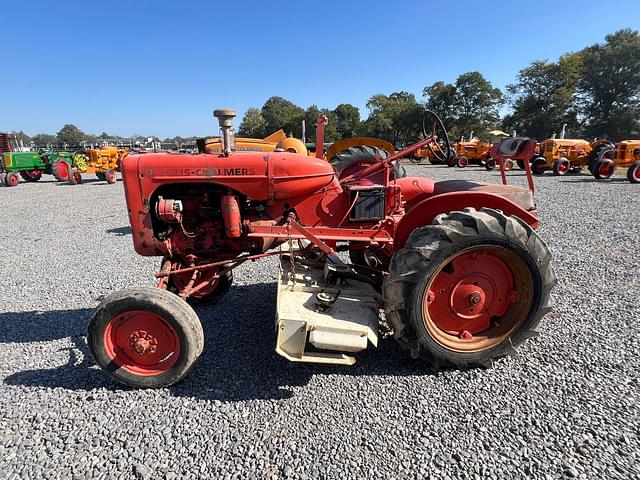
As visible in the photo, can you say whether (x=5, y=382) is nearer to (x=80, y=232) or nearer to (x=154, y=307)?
(x=154, y=307)

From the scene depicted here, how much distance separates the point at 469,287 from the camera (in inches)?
103

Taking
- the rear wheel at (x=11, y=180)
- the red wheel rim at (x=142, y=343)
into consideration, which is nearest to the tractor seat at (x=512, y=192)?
the red wheel rim at (x=142, y=343)

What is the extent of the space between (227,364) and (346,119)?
204ft

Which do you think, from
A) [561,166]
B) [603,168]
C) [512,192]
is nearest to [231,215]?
[512,192]

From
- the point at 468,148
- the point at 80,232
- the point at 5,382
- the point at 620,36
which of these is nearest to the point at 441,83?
the point at 620,36

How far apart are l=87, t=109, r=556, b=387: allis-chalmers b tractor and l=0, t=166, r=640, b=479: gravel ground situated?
24cm

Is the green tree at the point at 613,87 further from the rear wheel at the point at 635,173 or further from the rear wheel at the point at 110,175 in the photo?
the rear wheel at the point at 110,175

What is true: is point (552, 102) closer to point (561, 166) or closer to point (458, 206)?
point (561, 166)

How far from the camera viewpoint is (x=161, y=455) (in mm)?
1925

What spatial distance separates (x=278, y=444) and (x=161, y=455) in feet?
2.09

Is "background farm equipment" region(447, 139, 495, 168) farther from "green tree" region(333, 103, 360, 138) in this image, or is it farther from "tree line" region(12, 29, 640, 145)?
"green tree" region(333, 103, 360, 138)

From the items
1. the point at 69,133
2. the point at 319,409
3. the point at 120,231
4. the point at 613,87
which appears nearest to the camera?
the point at 319,409

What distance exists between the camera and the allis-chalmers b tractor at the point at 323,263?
2365mm

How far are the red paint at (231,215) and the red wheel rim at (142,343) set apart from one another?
82 cm
